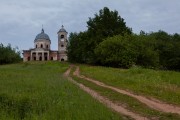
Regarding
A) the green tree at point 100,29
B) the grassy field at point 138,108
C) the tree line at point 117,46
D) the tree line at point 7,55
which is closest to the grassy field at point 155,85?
the grassy field at point 138,108

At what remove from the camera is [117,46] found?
70.2 metres

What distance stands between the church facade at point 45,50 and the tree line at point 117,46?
77.4ft

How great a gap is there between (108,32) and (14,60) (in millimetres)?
34788

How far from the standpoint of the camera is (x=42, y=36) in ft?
434

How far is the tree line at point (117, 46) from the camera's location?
69562 mm

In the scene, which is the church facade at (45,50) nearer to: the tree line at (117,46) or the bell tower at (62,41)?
the bell tower at (62,41)

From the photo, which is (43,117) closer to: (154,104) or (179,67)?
(154,104)

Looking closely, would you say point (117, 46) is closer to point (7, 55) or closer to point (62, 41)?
point (7, 55)

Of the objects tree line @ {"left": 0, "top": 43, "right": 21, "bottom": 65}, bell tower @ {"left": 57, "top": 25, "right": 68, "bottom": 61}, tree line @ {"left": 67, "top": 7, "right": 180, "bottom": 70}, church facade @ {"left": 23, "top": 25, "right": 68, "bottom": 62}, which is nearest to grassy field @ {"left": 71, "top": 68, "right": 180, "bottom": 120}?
tree line @ {"left": 67, "top": 7, "right": 180, "bottom": 70}

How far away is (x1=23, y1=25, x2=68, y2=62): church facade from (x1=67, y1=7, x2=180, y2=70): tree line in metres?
23.6

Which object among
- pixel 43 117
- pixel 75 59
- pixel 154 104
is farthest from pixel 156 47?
pixel 43 117

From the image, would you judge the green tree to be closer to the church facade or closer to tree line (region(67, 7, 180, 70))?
tree line (region(67, 7, 180, 70))

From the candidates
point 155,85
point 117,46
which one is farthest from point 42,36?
point 155,85

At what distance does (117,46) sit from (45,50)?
211ft
